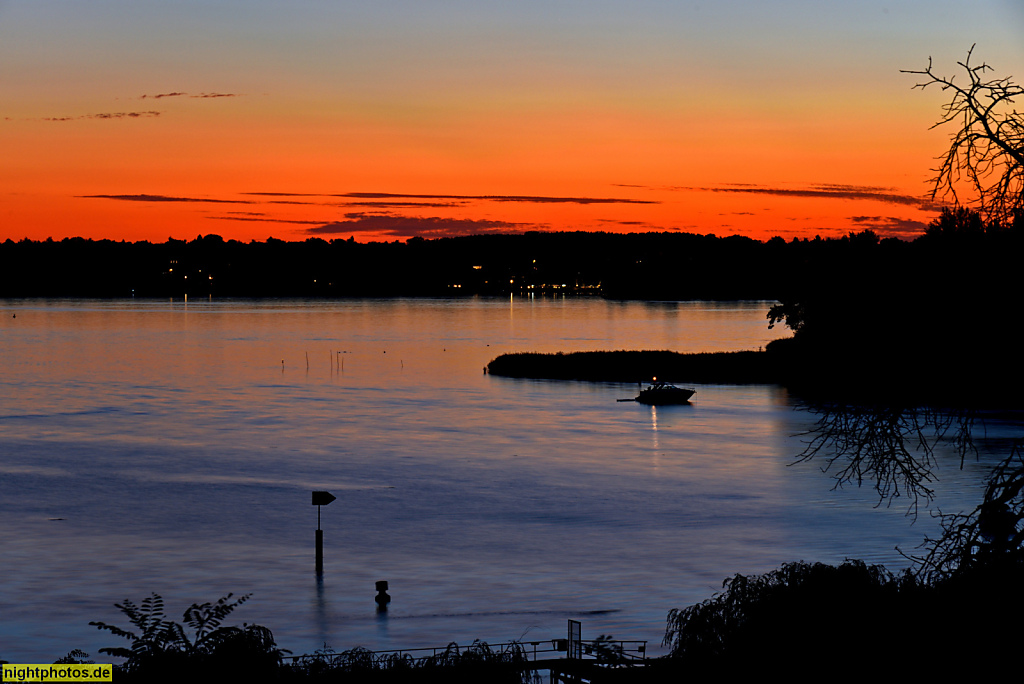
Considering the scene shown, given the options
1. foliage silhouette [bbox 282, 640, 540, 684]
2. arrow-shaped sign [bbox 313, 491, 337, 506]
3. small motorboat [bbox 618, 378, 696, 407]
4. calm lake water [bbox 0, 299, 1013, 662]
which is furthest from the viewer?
small motorboat [bbox 618, 378, 696, 407]

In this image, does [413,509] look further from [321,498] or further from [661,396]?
[661,396]

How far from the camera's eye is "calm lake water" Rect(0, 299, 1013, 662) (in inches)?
1396

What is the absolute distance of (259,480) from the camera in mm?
61156

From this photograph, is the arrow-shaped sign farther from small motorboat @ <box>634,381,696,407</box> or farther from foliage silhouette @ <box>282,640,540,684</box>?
small motorboat @ <box>634,381,696,407</box>

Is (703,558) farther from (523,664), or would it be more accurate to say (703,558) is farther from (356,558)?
(523,664)

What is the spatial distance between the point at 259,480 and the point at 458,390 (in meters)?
54.1

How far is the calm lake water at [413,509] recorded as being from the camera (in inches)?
1396

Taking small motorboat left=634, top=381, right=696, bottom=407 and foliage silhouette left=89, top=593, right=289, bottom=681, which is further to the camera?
small motorboat left=634, top=381, right=696, bottom=407

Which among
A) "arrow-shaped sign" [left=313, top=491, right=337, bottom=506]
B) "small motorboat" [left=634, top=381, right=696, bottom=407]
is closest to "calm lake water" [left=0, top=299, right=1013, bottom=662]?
"small motorboat" [left=634, top=381, right=696, bottom=407]

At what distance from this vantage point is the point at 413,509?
2099 inches

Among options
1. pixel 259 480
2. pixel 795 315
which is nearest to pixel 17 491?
pixel 259 480

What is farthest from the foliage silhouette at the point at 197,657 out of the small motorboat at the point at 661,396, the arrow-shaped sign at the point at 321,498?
the small motorboat at the point at 661,396

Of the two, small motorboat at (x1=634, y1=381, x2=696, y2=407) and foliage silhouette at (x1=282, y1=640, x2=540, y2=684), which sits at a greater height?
foliage silhouette at (x1=282, y1=640, x2=540, y2=684)

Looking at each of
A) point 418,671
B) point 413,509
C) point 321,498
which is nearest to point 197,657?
point 418,671
